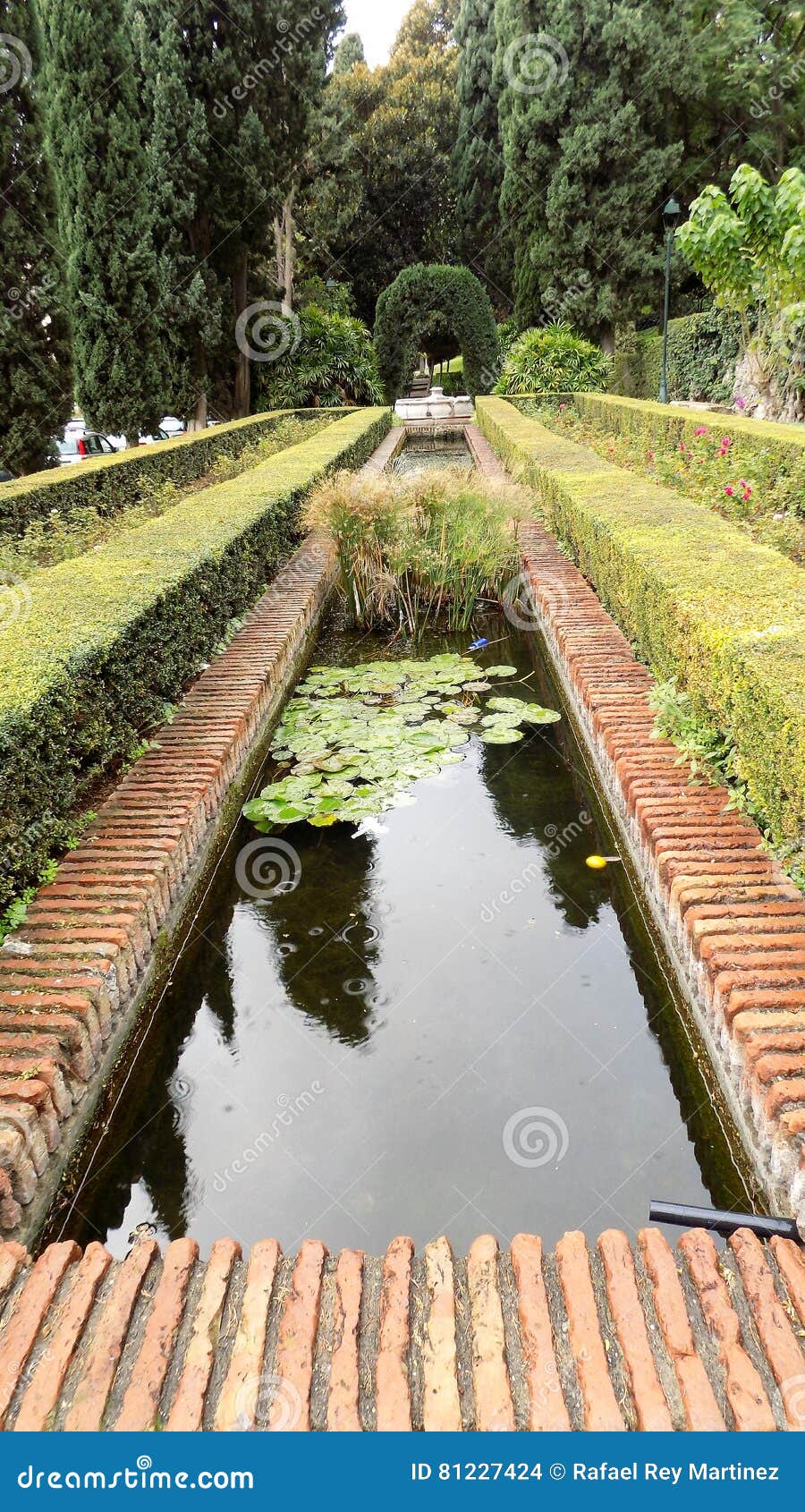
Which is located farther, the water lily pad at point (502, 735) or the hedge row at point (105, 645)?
the water lily pad at point (502, 735)

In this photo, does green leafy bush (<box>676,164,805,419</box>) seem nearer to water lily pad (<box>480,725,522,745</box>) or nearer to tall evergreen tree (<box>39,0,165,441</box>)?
water lily pad (<box>480,725,522,745</box>)

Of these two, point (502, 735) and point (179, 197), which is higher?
point (179, 197)

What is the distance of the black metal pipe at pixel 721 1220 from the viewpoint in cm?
213

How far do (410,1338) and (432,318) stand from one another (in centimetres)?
2629

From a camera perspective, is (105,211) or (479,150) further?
(479,150)

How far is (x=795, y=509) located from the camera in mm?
6848

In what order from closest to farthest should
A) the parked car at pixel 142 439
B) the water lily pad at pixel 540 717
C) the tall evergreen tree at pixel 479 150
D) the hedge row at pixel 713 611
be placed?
the hedge row at pixel 713 611 → the water lily pad at pixel 540 717 → the parked car at pixel 142 439 → the tall evergreen tree at pixel 479 150

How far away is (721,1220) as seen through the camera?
221 centimetres

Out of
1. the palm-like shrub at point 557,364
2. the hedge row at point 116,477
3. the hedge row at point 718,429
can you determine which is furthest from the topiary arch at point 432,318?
the hedge row at point 116,477

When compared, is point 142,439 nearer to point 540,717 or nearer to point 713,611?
point 540,717

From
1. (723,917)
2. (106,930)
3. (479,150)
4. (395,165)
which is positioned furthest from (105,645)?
(395,165)

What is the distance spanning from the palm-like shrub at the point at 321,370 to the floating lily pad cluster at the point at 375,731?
16.4 meters

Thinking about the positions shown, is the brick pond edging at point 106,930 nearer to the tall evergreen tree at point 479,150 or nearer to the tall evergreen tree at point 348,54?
the tall evergreen tree at point 479,150

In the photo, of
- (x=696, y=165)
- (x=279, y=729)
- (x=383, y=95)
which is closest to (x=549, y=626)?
(x=279, y=729)
